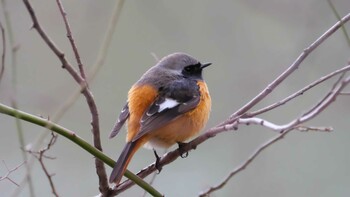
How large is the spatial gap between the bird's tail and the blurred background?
0.43m

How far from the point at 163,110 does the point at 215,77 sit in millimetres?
1592

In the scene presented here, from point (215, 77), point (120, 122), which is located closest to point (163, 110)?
point (120, 122)

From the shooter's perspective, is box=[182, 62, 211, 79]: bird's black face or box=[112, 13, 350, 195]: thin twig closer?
box=[112, 13, 350, 195]: thin twig

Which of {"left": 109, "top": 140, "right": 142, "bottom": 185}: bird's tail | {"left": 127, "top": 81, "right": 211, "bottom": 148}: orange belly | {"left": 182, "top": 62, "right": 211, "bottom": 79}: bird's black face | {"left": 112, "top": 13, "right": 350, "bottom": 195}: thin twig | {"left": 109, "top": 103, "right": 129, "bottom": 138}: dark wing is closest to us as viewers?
{"left": 112, "top": 13, "right": 350, "bottom": 195}: thin twig

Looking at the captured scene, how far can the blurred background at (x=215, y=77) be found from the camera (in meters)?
3.78

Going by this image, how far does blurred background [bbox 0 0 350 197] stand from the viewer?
3.78 m

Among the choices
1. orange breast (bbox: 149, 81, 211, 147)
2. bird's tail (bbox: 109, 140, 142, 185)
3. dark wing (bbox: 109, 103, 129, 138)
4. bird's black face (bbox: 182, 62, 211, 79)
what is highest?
bird's black face (bbox: 182, 62, 211, 79)

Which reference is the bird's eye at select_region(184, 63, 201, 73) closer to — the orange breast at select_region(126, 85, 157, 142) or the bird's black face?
the bird's black face

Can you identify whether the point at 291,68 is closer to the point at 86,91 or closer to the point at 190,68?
the point at 86,91

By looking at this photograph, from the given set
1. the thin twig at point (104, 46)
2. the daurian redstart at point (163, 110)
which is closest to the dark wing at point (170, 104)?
the daurian redstart at point (163, 110)

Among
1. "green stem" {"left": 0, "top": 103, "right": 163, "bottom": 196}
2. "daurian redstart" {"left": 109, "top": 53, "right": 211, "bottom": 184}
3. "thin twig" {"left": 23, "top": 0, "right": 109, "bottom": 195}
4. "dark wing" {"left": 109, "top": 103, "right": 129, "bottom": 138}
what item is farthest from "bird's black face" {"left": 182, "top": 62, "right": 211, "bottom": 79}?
"green stem" {"left": 0, "top": 103, "right": 163, "bottom": 196}

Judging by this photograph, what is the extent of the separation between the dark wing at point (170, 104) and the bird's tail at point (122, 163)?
0.17 feet

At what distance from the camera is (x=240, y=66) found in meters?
4.40

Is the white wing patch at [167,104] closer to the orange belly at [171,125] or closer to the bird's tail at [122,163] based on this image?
the orange belly at [171,125]
